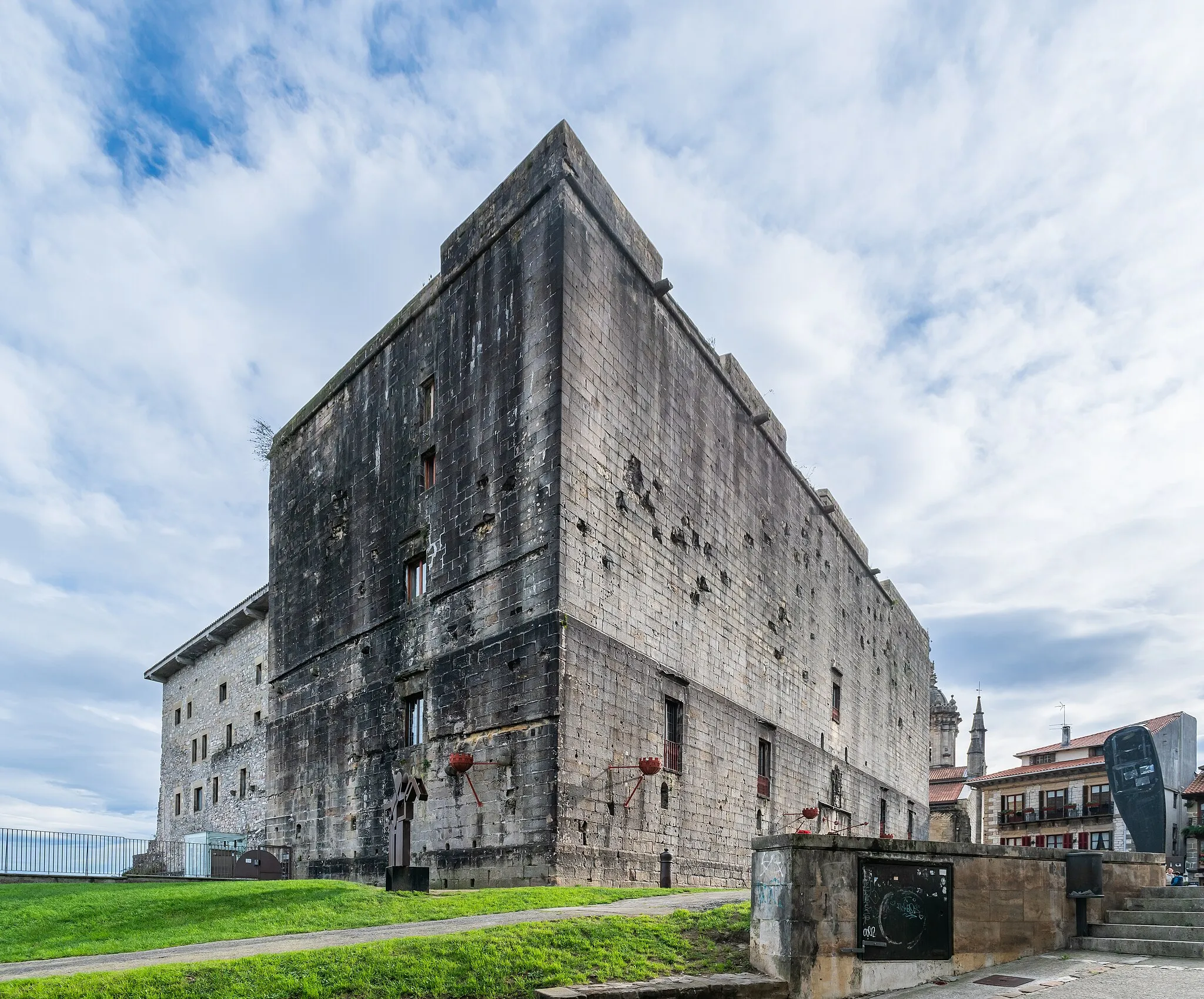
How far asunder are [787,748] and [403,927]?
1784cm

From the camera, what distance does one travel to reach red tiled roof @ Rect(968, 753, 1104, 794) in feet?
148

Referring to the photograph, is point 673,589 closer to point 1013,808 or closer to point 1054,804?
point 1054,804

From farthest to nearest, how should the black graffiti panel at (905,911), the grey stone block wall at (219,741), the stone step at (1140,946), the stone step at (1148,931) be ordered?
the grey stone block wall at (219,741) < the stone step at (1148,931) < the stone step at (1140,946) < the black graffiti panel at (905,911)

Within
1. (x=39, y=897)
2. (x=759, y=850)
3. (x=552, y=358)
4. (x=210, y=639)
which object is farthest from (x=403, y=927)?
→ (x=210, y=639)

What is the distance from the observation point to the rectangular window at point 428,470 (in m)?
21.9

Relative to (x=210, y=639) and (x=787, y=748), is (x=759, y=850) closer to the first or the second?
(x=787, y=748)

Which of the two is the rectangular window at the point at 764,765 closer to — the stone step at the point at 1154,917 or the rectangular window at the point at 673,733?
the rectangular window at the point at 673,733

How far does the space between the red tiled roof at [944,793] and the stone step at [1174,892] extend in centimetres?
4540

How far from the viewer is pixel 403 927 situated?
33.7 ft

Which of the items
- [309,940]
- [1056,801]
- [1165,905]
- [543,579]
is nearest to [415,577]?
[543,579]

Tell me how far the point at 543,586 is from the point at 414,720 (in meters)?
5.34

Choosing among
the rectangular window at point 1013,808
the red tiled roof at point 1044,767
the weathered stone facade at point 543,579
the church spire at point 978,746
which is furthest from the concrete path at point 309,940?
the church spire at point 978,746

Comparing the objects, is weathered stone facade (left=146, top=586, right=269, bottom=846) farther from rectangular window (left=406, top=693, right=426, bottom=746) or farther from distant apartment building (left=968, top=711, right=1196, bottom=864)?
distant apartment building (left=968, top=711, right=1196, bottom=864)

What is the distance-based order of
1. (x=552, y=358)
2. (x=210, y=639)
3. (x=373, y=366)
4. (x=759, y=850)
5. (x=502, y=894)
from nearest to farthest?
(x=759, y=850) < (x=502, y=894) < (x=552, y=358) < (x=373, y=366) < (x=210, y=639)
